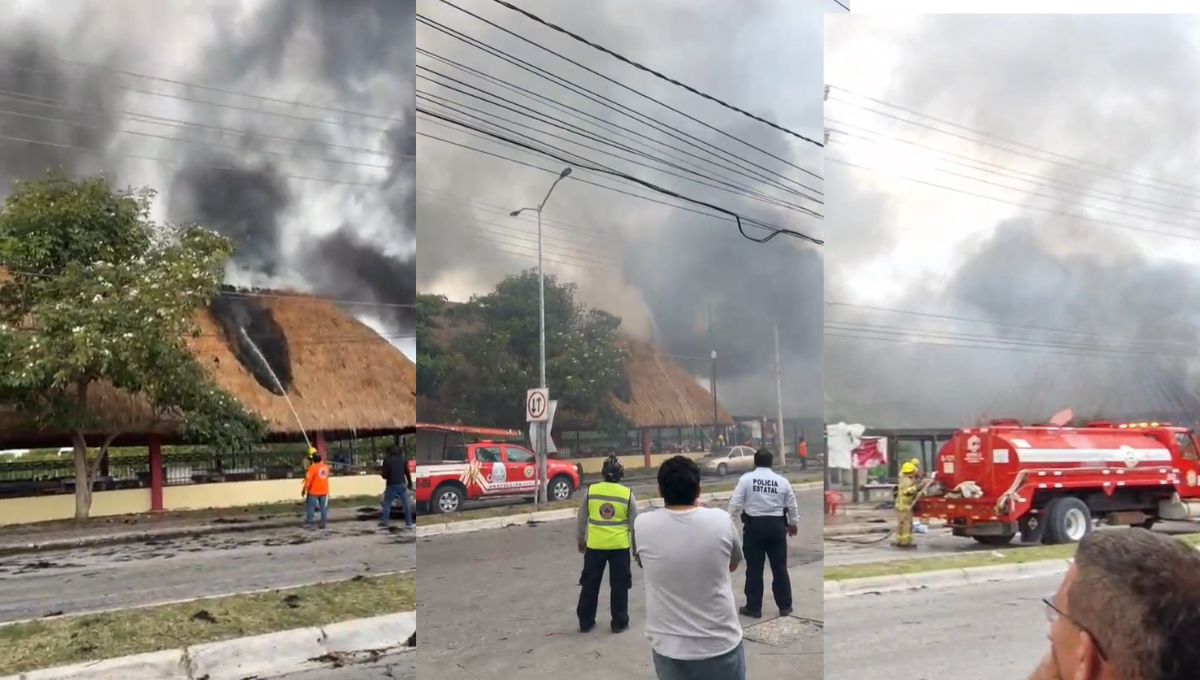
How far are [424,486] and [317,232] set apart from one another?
14.6ft

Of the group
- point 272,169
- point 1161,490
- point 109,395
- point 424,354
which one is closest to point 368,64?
point 272,169

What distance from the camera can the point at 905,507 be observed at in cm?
780

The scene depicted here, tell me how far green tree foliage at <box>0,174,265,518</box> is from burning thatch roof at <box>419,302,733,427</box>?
462 cm

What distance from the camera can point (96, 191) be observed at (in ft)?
17.9

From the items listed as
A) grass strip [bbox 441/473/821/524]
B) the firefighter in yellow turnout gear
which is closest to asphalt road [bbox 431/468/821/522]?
grass strip [bbox 441/473/821/524]

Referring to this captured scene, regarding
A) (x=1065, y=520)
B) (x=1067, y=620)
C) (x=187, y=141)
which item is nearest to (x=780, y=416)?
(x=1067, y=620)

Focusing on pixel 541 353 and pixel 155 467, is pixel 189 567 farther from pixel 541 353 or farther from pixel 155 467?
pixel 541 353

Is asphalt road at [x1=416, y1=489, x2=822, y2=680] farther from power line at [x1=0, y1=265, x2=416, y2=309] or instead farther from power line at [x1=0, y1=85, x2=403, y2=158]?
power line at [x1=0, y1=85, x2=403, y2=158]

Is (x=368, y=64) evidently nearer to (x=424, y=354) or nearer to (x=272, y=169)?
(x=272, y=169)

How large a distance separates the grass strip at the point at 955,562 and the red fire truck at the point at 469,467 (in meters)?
4.49

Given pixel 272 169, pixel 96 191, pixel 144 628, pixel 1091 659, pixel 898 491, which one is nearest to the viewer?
pixel 1091 659

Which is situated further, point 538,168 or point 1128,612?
point 538,168

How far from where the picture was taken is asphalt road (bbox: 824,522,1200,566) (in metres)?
6.80

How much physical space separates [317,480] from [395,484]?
2.36ft
